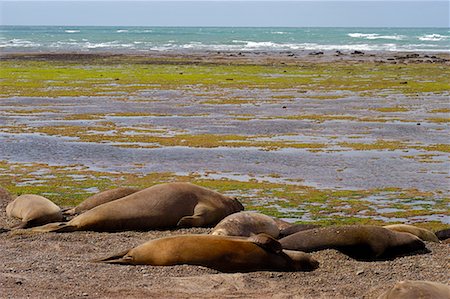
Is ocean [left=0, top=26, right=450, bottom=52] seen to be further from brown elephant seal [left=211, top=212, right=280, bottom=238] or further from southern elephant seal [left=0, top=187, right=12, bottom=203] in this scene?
brown elephant seal [left=211, top=212, right=280, bottom=238]

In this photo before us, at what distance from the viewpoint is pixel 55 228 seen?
1131 centimetres

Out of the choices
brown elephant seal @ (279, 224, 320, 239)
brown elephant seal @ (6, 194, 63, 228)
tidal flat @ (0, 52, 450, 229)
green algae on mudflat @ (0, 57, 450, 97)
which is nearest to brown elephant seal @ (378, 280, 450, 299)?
brown elephant seal @ (279, 224, 320, 239)

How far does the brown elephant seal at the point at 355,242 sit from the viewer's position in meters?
10.2

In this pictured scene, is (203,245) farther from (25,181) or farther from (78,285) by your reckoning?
(25,181)

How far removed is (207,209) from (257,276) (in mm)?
A: 2967

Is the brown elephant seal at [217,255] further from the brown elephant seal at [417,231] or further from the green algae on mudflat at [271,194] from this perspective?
the green algae on mudflat at [271,194]

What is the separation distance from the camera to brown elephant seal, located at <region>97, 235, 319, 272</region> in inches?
365

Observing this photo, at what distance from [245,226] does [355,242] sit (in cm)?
153

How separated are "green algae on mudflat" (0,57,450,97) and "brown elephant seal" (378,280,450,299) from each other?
99.7 feet

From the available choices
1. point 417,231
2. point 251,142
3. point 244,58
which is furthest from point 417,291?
point 244,58

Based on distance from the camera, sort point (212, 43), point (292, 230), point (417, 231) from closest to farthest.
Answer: point (292, 230) → point (417, 231) → point (212, 43)

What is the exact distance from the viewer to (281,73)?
51.7 m

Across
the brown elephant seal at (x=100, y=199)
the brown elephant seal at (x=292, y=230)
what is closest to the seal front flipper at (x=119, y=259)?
the brown elephant seal at (x=292, y=230)

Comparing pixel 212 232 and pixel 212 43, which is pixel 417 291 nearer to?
pixel 212 232
